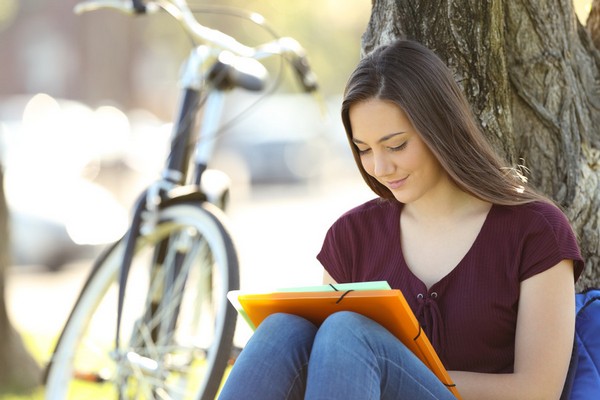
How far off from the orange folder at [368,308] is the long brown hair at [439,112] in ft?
1.22

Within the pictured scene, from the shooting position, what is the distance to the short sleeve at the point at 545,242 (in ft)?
7.83

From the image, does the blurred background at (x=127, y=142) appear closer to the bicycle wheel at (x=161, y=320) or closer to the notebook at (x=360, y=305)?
the bicycle wheel at (x=161, y=320)

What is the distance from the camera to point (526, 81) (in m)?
3.04

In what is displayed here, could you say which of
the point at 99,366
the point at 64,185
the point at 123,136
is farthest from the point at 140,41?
the point at 99,366

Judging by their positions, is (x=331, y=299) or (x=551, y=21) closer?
(x=331, y=299)

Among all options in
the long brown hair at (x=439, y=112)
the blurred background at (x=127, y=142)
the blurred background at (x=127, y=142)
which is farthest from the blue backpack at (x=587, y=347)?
the blurred background at (x=127, y=142)

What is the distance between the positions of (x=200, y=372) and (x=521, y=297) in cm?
138

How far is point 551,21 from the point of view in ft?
10.1

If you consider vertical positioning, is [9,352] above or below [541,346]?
below

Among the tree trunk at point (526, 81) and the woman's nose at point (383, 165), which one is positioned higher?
the tree trunk at point (526, 81)

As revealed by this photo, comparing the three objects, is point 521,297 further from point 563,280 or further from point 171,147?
point 171,147

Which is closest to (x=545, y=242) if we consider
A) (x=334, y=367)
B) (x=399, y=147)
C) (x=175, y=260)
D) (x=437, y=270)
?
(x=437, y=270)

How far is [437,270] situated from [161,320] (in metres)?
1.40

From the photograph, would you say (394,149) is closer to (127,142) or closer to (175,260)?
(175,260)
